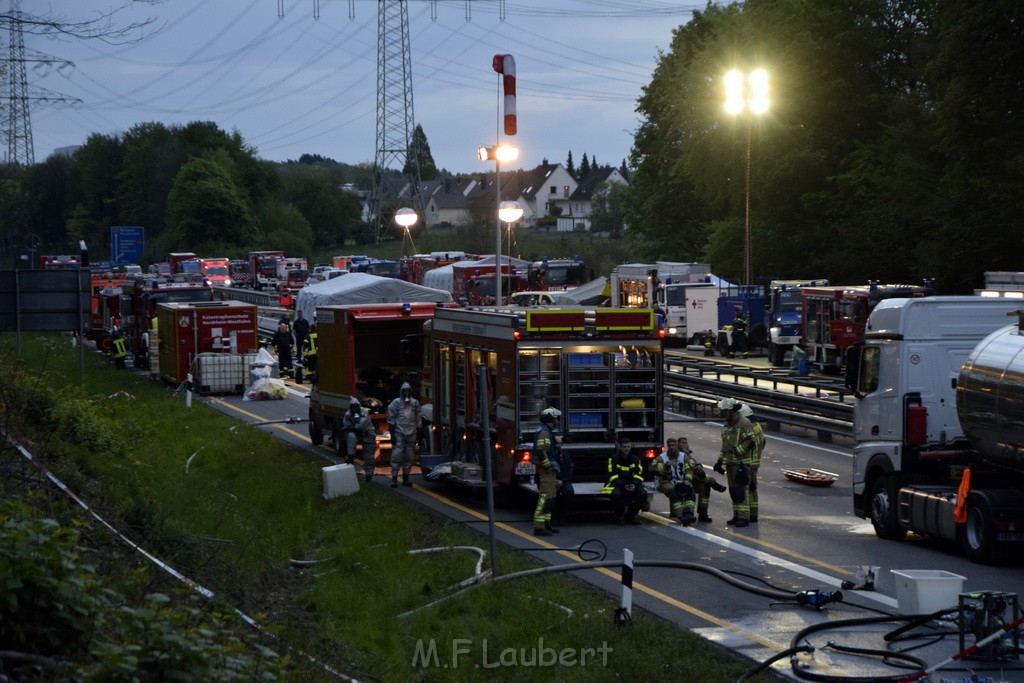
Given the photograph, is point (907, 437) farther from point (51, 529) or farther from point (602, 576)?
point (51, 529)

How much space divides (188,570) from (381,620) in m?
1.77

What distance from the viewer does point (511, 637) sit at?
11.6 m

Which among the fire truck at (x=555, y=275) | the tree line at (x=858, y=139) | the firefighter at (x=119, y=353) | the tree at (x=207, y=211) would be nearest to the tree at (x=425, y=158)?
the tree at (x=207, y=211)

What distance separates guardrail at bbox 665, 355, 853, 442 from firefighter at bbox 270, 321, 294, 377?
11038 mm

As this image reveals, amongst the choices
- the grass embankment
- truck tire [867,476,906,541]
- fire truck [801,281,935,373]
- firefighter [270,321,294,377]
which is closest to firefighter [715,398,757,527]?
truck tire [867,476,906,541]

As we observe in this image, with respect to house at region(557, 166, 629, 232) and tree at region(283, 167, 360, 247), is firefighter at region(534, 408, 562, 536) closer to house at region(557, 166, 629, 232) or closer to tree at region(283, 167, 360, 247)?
tree at region(283, 167, 360, 247)

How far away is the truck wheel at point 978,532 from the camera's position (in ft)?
47.0

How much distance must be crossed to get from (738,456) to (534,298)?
106 ft

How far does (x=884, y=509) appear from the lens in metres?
16.5

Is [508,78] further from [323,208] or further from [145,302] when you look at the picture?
[323,208]

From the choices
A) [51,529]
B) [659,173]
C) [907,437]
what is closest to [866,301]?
[907,437]

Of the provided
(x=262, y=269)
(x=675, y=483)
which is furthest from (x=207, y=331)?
(x=262, y=269)

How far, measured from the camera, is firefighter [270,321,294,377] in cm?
3894

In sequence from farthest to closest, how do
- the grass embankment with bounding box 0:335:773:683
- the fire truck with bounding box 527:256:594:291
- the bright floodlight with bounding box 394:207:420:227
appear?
the fire truck with bounding box 527:256:594:291, the bright floodlight with bounding box 394:207:420:227, the grass embankment with bounding box 0:335:773:683
